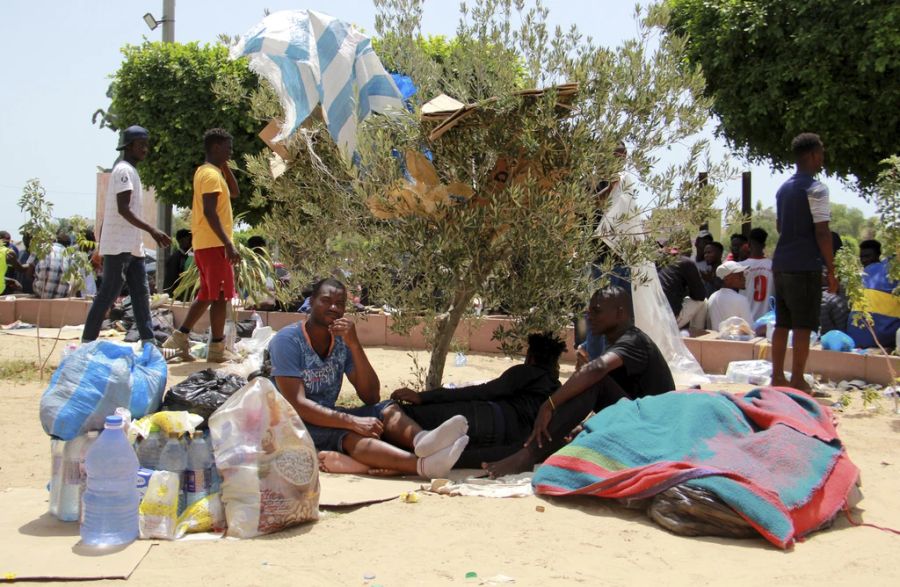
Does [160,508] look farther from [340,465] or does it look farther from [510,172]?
[510,172]

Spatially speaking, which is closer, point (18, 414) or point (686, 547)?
point (686, 547)

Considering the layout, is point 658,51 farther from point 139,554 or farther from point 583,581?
point 139,554

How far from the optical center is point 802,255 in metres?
6.81

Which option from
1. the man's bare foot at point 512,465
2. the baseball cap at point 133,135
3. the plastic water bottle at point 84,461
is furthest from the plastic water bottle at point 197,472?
the baseball cap at point 133,135

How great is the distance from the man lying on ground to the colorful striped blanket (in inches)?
22.5

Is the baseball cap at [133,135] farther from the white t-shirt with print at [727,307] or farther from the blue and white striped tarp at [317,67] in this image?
the white t-shirt with print at [727,307]

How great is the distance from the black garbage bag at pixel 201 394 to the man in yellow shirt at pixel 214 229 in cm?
241

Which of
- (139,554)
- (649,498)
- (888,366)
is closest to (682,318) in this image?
(888,366)

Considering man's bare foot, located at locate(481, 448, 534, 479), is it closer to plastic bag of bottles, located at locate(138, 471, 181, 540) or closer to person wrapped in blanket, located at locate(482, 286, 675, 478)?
person wrapped in blanket, located at locate(482, 286, 675, 478)

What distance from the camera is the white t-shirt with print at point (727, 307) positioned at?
368 inches

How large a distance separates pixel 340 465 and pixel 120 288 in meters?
3.33

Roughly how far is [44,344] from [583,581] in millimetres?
8046

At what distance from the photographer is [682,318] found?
9359mm

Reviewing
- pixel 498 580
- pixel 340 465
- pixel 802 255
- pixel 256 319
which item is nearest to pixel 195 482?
pixel 340 465
